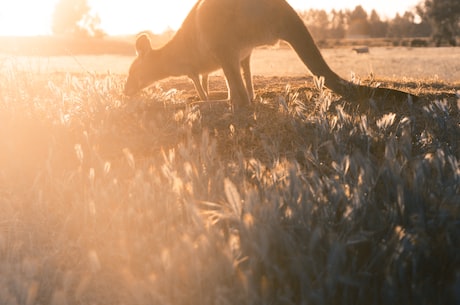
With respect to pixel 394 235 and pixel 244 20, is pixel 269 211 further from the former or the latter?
pixel 244 20

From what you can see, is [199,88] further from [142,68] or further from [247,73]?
[142,68]

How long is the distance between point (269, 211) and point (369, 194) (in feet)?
1.51

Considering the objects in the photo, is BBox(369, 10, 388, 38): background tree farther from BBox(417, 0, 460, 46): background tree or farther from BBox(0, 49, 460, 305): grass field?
BBox(0, 49, 460, 305): grass field

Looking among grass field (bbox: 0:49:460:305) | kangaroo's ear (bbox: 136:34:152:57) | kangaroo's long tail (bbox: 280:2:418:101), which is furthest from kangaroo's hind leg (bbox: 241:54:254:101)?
grass field (bbox: 0:49:460:305)

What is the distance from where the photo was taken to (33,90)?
225 inches

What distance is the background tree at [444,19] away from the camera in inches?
1893

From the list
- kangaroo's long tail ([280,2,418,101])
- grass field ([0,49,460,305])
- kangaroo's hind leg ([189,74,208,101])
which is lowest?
grass field ([0,49,460,305])

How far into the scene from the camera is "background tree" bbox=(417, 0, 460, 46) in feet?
158

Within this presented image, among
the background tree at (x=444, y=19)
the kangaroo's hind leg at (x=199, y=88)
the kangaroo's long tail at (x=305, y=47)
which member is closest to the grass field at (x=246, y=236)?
the kangaroo's long tail at (x=305, y=47)

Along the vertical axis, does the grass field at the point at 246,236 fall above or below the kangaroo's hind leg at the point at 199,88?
below

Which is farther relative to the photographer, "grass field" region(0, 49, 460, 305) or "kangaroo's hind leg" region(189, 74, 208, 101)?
"kangaroo's hind leg" region(189, 74, 208, 101)

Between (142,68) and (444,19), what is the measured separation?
159 feet

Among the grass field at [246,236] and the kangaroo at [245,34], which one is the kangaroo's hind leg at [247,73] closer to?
the kangaroo at [245,34]

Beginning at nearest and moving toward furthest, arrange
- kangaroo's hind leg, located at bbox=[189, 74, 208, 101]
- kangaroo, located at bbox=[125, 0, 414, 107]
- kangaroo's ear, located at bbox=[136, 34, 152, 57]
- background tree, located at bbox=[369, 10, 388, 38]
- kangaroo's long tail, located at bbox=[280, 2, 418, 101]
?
kangaroo's long tail, located at bbox=[280, 2, 418, 101] → kangaroo, located at bbox=[125, 0, 414, 107] → kangaroo's hind leg, located at bbox=[189, 74, 208, 101] → kangaroo's ear, located at bbox=[136, 34, 152, 57] → background tree, located at bbox=[369, 10, 388, 38]
